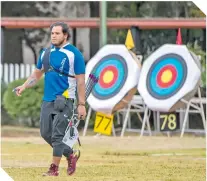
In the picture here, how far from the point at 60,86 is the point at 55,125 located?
0.44 metres

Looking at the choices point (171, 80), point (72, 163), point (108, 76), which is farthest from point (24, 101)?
point (72, 163)

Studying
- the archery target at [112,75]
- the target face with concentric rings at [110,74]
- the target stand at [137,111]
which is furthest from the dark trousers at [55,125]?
the target stand at [137,111]

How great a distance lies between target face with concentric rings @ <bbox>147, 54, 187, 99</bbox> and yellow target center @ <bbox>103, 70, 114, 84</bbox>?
83 centimetres

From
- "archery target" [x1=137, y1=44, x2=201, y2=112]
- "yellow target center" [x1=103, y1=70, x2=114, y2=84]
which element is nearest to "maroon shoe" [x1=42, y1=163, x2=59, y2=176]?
"archery target" [x1=137, y1=44, x2=201, y2=112]

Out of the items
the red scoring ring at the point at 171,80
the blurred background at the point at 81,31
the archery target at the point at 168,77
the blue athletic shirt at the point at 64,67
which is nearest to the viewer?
the blue athletic shirt at the point at 64,67

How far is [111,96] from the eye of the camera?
71.3 ft

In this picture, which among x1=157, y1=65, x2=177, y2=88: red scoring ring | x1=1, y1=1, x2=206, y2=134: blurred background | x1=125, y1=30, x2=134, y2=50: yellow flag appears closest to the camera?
x1=157, y1=65, x2=177, y2=88: red scoring ring

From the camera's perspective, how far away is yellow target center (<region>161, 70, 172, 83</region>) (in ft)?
70.3

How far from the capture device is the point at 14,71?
1017 inches

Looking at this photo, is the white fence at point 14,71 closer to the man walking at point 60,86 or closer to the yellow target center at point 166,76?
the yellow target center at point 166,76

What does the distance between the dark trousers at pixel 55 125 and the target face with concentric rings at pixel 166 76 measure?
8968mm

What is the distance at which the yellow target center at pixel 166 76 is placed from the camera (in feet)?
70.3

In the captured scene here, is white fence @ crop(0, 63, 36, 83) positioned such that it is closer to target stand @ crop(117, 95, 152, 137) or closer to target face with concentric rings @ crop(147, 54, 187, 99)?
target stand @ crop(117, 95, 152, 137)

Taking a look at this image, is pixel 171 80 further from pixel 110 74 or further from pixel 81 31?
pixel 81 31
